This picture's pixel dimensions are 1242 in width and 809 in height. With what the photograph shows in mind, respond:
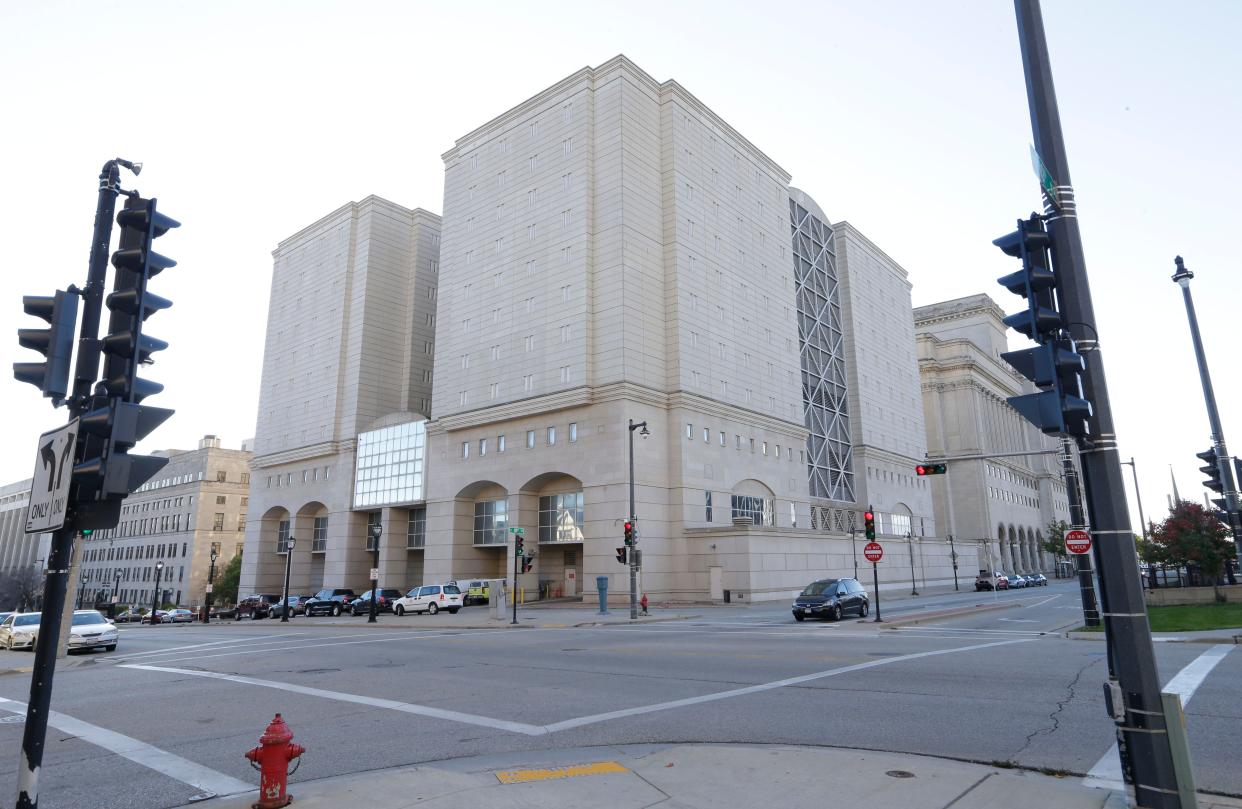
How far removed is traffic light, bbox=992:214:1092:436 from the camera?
606 centimetres

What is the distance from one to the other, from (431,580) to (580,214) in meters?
30.6

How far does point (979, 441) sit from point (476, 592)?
287 ft

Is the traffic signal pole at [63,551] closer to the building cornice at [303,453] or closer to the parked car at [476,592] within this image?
the parked car at [476,592]

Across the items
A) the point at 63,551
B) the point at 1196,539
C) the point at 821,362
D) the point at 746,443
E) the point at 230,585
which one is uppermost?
the point at 821,362

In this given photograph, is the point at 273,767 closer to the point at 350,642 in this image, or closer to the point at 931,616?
the point at 350,642

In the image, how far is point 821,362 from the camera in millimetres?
75812

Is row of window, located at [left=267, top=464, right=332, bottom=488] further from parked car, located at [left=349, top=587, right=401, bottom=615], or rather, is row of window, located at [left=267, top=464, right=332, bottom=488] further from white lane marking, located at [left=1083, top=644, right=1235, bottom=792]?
white lane marking, located at [left=1083, top=644, right=1235, bottom=792]

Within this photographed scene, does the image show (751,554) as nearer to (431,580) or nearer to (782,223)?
(431,580)

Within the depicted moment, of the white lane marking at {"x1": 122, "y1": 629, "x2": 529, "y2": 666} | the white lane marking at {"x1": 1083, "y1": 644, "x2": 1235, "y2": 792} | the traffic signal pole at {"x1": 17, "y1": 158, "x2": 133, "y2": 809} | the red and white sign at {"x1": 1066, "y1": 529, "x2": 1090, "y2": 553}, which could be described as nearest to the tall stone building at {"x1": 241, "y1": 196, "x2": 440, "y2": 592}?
the white lane marking at {"x1": 122, "y1": 629, "x2": 529, "y2": 666}

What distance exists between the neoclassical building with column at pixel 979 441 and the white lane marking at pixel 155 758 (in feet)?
316

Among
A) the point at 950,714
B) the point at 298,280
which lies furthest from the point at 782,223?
the point at 950,714

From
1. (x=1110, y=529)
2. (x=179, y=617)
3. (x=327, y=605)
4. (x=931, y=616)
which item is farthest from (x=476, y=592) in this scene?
(x=1110, y=529)

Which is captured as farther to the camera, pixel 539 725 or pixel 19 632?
pixel 19 632

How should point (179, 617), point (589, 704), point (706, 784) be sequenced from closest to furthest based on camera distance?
point (706, 784) → point (589, 704) → point (179, 617)
